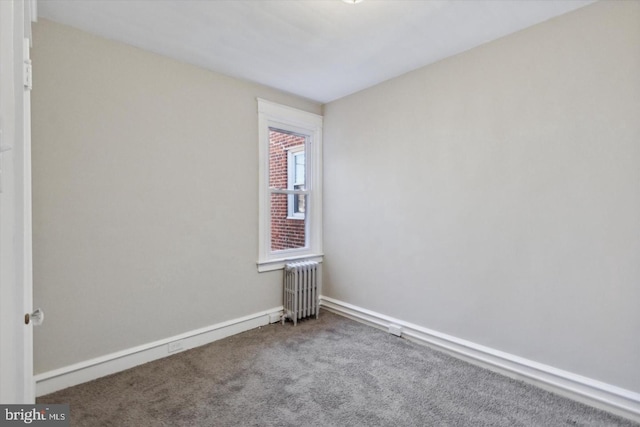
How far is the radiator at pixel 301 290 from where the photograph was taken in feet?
10.5

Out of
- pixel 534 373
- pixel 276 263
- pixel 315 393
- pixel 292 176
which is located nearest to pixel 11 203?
pixel 315 393

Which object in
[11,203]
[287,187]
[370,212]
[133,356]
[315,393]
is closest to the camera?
[11,203]

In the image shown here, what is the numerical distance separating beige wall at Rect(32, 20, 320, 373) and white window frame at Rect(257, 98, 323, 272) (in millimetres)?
100

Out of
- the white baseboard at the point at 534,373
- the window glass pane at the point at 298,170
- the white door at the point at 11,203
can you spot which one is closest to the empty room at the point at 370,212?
the white baseboard at the point at 534,373

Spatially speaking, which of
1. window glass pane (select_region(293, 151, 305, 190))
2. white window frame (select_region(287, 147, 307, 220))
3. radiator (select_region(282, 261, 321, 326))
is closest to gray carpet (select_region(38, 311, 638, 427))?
radiator (select_region(282, 261, 321, 326))

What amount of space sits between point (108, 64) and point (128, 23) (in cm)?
36

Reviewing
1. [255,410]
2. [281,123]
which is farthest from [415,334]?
[281,123]

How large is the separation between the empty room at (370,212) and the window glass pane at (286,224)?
2.06 feet

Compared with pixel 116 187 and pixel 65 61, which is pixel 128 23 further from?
pixel 116 187

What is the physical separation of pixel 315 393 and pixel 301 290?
1.29 m

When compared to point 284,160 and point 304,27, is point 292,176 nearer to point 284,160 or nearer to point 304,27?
point 284,160

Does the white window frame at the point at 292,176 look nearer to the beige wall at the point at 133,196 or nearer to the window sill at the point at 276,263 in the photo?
the window sill at the point at 276,263

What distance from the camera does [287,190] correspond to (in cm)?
347

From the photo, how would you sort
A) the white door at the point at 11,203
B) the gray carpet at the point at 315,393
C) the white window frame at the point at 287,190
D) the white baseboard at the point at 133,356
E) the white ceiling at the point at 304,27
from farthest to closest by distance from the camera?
the white window frame at the point at 287,190 → the white baseboard at the point at 133,356 → the white ceiling at the point at 304,27 → the gray carpet at the point at 315,393 → the white door at the point at 11,203
